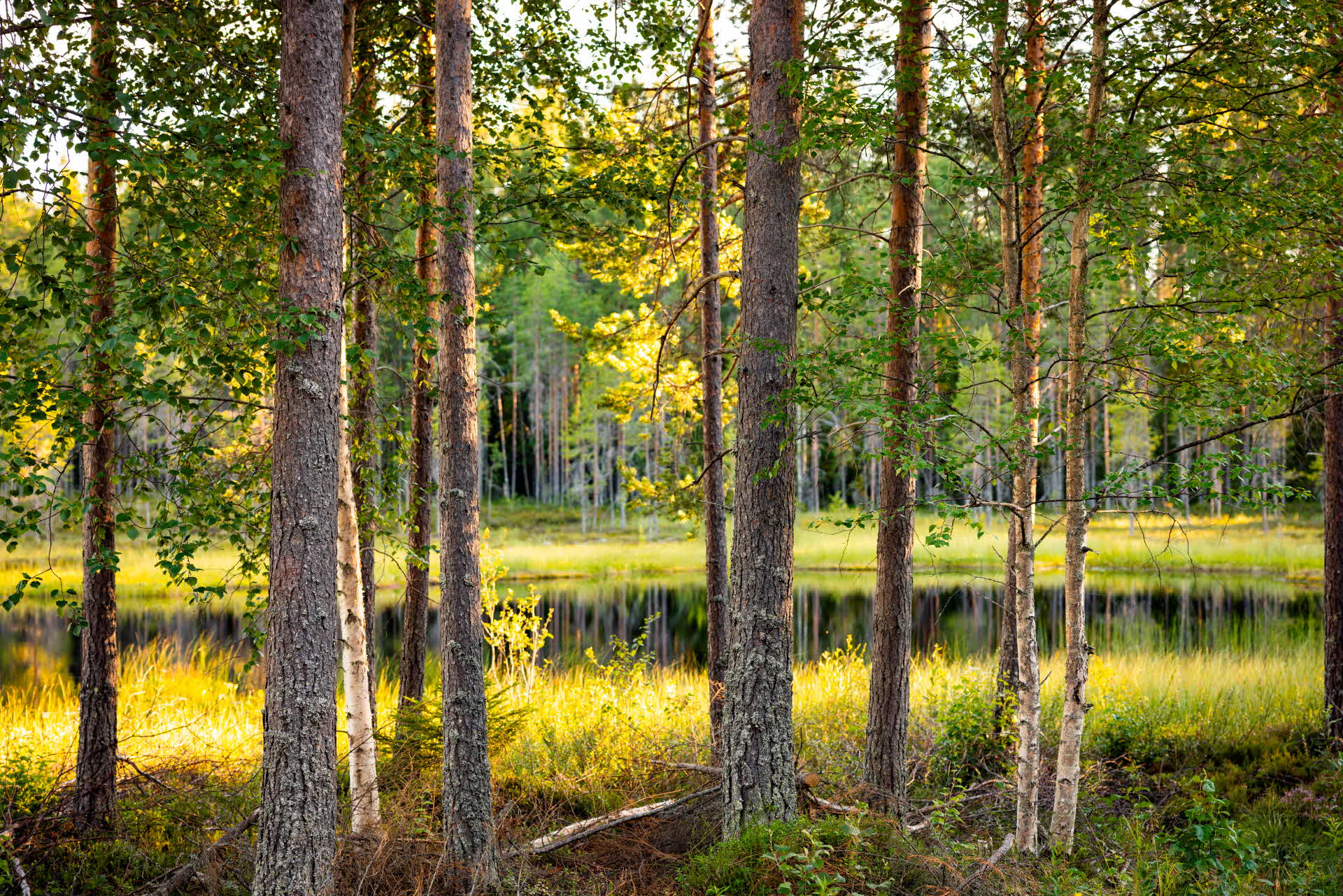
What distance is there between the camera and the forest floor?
5.24 meters

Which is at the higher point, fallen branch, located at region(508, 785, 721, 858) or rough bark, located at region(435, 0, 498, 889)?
rough bark, located at region(435, 0, 498, 889)

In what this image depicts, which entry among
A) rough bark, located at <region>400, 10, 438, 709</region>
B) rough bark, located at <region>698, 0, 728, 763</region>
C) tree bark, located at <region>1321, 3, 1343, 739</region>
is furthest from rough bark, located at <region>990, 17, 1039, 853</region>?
rough bark, located at <region>400, 10, 438, 709</region>

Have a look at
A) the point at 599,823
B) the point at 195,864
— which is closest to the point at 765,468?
the point at 599,823

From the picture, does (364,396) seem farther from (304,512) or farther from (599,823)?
(599,823)

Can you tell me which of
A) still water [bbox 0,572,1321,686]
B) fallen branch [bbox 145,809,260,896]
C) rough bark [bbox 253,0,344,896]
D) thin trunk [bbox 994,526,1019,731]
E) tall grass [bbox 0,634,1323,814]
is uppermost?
rough bark [bbox 253,0,344,896]

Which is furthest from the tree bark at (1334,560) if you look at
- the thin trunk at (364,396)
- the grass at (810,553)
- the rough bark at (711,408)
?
the grass at (810,553)

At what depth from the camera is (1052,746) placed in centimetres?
847

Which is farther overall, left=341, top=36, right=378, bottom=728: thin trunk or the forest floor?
left=341, top=36, right=378, bottom=728: thin trunk

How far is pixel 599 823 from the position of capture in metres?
6.35

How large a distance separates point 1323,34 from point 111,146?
762cm

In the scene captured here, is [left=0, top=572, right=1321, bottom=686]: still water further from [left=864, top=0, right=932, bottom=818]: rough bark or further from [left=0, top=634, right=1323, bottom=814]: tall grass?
[left=864, top=0, right=932, bottom=818]: rough bark

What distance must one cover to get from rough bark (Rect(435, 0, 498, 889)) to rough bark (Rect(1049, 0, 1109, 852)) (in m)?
3.95

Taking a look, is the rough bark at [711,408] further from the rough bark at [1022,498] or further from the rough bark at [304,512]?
the rough bark at [304,512]

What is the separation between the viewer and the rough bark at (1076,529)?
19.5 feet
